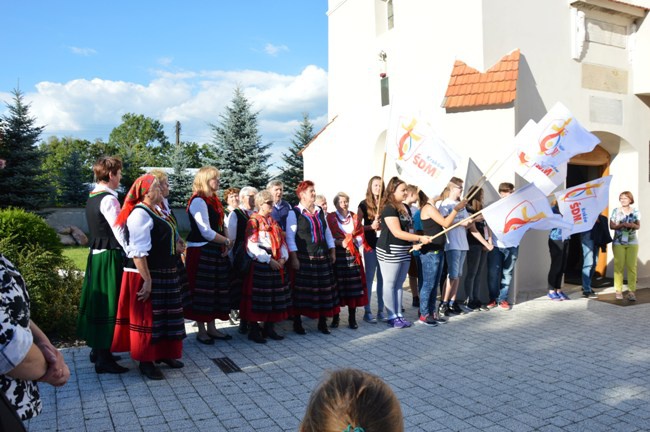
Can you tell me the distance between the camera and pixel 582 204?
25.8 ft

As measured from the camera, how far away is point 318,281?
6.97 m

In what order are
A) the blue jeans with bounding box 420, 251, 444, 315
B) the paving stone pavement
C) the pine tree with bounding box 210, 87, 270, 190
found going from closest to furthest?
the paving stone pavement < the blue jeans with bounding box 420, 251, 444, 315 < the pine tree with bounding box 210, 87, 270, 190

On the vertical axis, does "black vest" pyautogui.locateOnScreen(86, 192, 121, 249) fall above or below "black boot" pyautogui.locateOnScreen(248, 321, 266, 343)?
above

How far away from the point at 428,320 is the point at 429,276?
63 centimetres

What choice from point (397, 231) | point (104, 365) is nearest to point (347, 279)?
point (397, 231)

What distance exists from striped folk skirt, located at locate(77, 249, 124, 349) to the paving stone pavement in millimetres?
430

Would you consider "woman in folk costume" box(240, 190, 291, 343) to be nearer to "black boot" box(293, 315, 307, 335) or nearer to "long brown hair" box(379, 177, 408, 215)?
"black boot" box(293, 315, 307, 335)

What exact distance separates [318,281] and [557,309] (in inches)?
162

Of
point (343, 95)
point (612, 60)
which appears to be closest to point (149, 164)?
point (343, 95)

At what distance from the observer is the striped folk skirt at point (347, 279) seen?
7.37 m

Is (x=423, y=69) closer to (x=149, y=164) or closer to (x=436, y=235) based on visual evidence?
(x=436, y=235)

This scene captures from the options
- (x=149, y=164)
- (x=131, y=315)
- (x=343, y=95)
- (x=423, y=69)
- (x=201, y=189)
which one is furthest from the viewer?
(x=149, y=164)

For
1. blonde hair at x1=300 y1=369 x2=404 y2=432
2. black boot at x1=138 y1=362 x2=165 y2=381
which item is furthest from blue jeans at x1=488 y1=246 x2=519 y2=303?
blonde hair at x1=300 y1=369 x2=404 y2=432

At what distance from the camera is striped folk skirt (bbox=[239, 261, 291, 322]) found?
6445 mm
